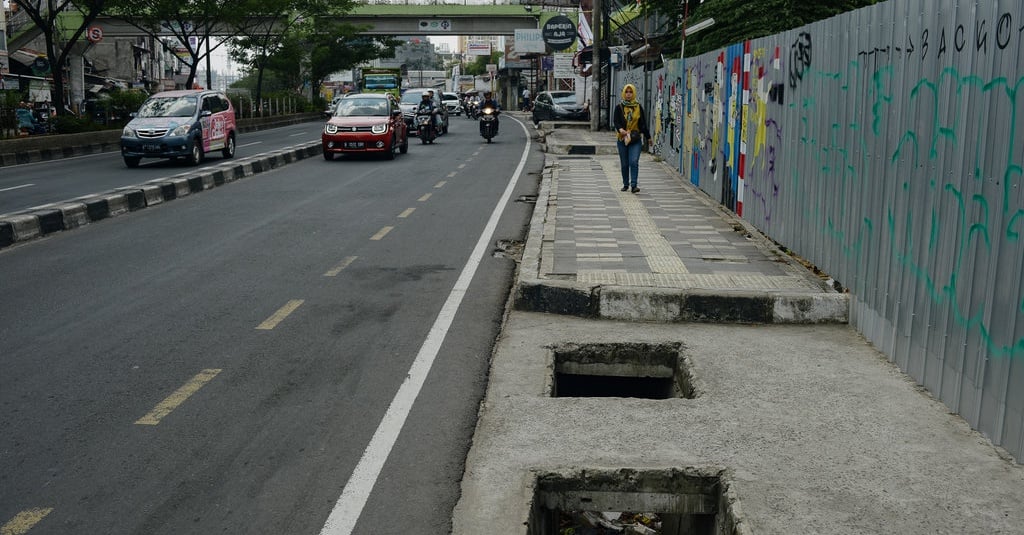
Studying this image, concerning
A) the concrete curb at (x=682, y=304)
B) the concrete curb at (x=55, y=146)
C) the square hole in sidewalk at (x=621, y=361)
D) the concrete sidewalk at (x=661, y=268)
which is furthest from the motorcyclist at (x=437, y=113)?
the square hole in sidewalk at (x=621, y=361)

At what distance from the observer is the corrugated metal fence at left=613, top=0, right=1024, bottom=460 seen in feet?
16.1

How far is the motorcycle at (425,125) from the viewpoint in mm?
32938

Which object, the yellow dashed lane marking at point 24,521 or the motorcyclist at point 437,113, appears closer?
the yellow dashed lane marking at point 24,521

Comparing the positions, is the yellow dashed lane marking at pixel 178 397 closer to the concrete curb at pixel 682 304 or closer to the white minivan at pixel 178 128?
the concrete curb at pixel 682 304

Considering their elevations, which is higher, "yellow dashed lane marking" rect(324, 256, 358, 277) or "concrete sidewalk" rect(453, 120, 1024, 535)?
"concrete sidewalk" rect(453, 120, 1024, 535)

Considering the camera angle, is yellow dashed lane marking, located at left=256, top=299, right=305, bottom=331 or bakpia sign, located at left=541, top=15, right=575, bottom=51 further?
bakpia sign, located at left=541, top=15, right=575, bottom=51

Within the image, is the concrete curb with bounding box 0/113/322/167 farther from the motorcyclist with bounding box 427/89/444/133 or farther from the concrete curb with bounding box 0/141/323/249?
the motorcyclist with bounding box 427/89/444/133

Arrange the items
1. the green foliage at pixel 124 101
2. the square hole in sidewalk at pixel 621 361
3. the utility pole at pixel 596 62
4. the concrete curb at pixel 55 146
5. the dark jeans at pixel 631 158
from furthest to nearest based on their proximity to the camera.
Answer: the green foliage at pixel 124 101
the utility pole at pixel 596 62
the concrete curb at pixel 55 146
the dark jeans at pixel 631 158
the square hole in sidewalk at pixel 621 361

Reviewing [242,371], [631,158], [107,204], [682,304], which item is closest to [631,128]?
[631,158]

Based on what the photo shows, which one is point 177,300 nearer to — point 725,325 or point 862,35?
point 725,325

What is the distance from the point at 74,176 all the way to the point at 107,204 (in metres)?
7.41

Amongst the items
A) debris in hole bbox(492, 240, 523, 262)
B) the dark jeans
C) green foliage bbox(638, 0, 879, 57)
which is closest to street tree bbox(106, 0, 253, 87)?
green foliage bbox(638, 0, 879, 57)

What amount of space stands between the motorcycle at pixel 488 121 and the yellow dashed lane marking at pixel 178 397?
27706 mm

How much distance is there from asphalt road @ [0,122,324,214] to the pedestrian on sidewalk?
920 cm
